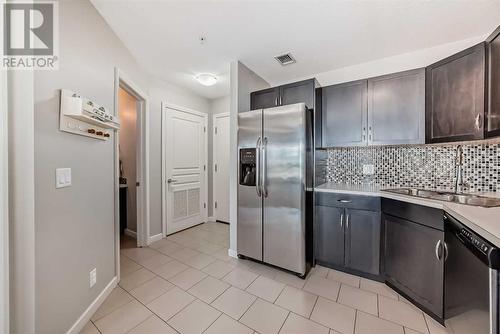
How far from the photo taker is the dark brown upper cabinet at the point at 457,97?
160cm

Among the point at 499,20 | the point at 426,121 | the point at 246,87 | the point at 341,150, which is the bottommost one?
the point at 341,150

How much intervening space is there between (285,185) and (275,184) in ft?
0.39

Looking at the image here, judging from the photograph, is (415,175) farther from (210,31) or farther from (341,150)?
(210,31)

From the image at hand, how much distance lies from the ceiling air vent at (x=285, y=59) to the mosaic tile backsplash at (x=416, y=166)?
1.27 metres

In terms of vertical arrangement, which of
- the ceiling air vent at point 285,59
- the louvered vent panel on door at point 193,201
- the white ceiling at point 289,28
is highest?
the ceiling air vent at point 285,59

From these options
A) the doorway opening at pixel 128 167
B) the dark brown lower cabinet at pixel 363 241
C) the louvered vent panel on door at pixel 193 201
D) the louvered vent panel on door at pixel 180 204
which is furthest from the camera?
the louvered vent panel on door at pixel 193 201

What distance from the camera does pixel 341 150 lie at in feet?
8.86

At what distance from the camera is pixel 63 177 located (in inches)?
51.3

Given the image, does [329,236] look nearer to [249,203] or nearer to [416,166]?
[249,203]

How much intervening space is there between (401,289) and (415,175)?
48.0 inches

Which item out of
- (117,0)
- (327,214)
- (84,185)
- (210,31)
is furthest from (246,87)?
(84,185)

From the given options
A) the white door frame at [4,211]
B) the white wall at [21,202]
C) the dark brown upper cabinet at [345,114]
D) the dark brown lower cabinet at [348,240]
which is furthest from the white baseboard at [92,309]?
the dark brown upper cabinet at [345,114]

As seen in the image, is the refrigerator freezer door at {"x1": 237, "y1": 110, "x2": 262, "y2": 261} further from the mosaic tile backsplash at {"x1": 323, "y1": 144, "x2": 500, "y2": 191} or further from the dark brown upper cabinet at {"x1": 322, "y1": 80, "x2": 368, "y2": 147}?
the mosaic tile backsplash at {"x1": 323, "y1": 144, "x2": 500, "y2": 191}

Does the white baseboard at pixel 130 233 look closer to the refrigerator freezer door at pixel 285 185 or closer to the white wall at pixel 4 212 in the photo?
the refrigerator freezer door at pixel 285 185
